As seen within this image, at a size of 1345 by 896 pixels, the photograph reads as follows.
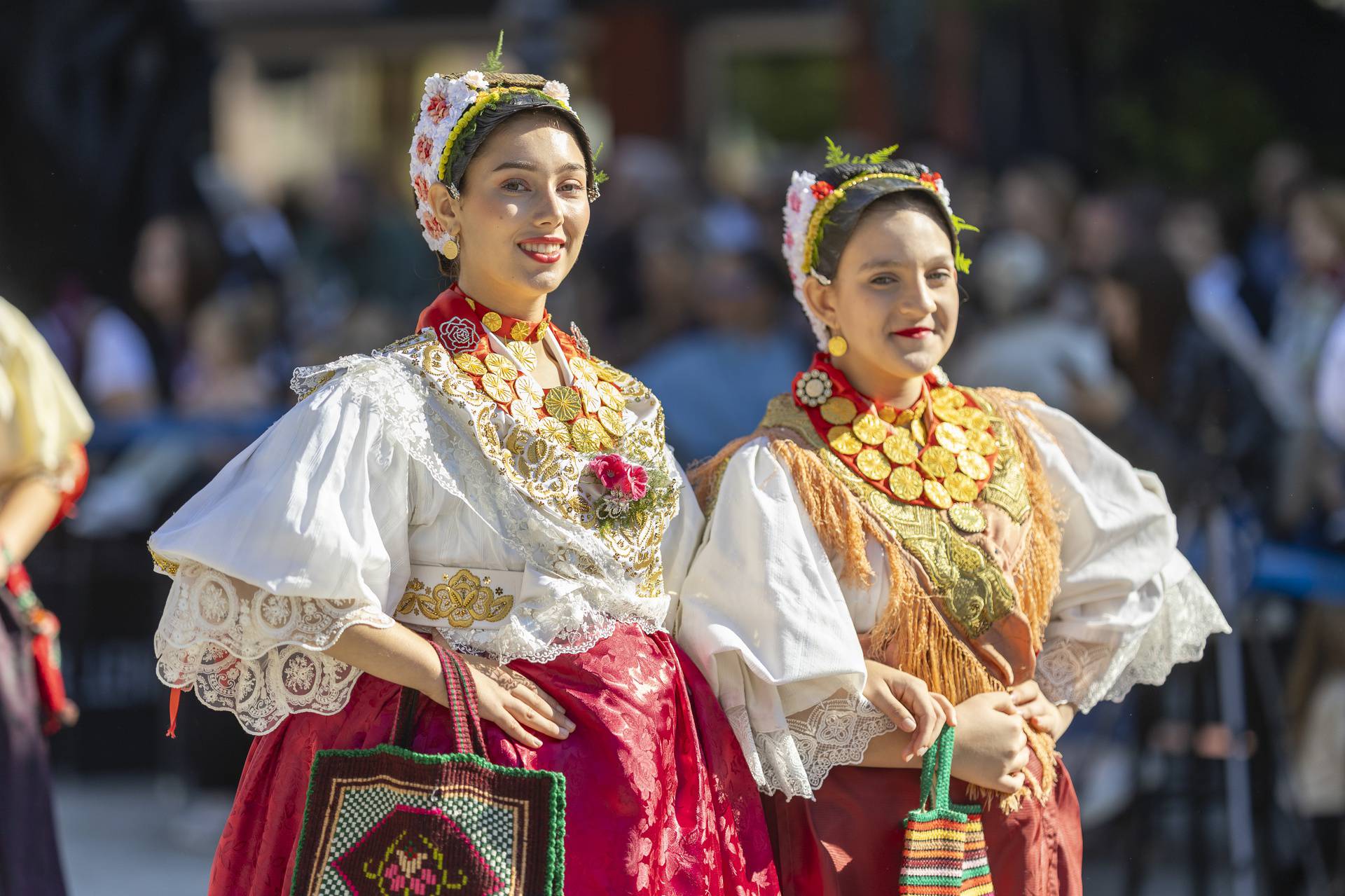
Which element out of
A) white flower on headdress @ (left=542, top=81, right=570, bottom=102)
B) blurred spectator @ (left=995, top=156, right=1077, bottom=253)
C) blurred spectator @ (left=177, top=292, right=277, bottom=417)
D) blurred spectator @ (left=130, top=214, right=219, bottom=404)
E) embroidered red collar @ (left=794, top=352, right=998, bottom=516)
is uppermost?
blurred spectator @ (left=995, top=156, right=1077, bottom=253)

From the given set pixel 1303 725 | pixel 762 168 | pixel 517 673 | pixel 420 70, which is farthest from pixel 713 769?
pixel 420 70

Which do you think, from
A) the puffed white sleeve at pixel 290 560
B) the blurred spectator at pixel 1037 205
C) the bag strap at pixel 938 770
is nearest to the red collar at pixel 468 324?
the puffed white sleeve at pixel 290 560

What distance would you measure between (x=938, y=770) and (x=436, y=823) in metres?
0.95

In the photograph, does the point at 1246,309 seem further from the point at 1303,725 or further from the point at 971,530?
the point at 971,530

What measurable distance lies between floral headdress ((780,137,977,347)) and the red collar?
579mm

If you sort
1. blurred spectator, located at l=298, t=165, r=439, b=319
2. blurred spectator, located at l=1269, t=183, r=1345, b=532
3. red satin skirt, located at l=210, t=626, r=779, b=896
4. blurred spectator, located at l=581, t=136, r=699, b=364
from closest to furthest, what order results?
1. red satin skirt, located at l=210, t=626, r=779, b=896
2. blurred spectator, located at l=1269, t=183, r=1345, b=532
3. blurred spectator, located at l=581, t=136, r=699, b=364
4. blurred spectator, located at l=298, t=165, r=439, b=319

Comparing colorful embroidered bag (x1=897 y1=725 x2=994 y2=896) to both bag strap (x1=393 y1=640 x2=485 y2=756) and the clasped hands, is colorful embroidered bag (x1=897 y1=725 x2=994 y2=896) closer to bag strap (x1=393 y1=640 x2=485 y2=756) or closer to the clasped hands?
the clasped hands

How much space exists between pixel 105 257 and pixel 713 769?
20.6ft

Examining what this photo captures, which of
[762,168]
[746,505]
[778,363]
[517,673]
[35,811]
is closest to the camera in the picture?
[517,673]

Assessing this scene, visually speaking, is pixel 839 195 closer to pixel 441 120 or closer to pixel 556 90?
pixel 556 90

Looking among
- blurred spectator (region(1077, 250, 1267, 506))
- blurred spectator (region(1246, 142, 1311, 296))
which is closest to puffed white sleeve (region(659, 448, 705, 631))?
blurred spectator (region(1077, 250, 1267, 506))

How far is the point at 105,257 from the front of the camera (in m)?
8.53

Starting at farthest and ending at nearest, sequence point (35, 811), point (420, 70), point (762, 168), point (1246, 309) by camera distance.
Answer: point (420, 70), point (762, 168), point (1246, 309), point (35, 811)

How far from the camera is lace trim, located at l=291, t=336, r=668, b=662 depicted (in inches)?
118
